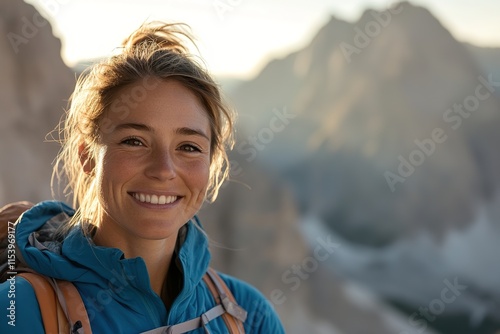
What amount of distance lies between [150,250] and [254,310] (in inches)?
10.7

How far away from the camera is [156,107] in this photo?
127 cm

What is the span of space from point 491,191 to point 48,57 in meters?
6.51

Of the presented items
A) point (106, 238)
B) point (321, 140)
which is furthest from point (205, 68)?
point (321, 140)

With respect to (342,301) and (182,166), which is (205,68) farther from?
(342,301)

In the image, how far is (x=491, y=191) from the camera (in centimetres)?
949

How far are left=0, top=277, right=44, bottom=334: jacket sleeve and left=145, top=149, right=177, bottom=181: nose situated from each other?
0.29 m

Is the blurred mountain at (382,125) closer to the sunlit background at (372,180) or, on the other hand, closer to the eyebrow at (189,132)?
the sunlit background at (372,180)

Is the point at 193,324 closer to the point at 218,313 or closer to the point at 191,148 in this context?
the point at 218,313

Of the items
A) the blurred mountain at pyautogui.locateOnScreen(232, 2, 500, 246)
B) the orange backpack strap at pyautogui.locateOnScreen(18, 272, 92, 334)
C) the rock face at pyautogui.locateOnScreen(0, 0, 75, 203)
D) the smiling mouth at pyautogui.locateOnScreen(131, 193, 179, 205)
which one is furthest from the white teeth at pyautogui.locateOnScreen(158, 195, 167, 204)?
the blurred mountain at pyautogui.locateOnScreen(232, 2, 500, 246)

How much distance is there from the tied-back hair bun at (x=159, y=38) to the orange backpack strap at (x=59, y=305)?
48 centimetres

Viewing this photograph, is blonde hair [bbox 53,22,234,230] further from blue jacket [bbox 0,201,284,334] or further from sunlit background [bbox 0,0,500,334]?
sunlit background [bbox 0,0,500,334]

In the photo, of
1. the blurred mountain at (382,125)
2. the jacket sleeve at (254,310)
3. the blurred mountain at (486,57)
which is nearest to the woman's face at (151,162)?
the jacket sleeve at (254,310)

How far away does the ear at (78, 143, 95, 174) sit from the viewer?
1361mm

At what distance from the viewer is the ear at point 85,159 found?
4.47ft
